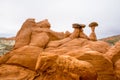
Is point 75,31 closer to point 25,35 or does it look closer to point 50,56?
point 25,35

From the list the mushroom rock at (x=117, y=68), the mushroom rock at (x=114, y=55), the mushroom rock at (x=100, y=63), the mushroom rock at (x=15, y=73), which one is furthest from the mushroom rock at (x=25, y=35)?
the mushroom rock at (x=117, y=68)

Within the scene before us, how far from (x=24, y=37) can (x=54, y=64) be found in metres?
17.0

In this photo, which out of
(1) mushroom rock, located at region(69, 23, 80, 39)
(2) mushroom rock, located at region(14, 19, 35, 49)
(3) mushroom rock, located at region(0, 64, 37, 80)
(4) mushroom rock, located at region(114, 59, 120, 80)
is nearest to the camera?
(4) mushroom rock, located at region(114, 59, 120, 80)

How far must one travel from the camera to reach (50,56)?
2000cm

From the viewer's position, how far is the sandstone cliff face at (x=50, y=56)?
62.4 ft

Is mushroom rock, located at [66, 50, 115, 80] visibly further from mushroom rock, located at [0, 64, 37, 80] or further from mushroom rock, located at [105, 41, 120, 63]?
mushroom rock, located at [0, 64, 37, 80]

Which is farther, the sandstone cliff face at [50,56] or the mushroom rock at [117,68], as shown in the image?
the mushroom rock at [117,68]

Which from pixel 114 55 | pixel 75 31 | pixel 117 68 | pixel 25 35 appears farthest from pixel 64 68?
pixel 25 35

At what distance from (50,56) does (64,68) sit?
3.11 meters

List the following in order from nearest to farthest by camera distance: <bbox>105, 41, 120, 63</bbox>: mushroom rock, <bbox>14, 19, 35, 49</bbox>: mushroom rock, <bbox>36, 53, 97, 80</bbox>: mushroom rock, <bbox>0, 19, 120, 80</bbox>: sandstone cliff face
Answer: <bbox>36, 53, 97, 80</bbox>: mushroom rock → <bbox>0, 19, 120, 80</bbox>: sandstone cliff face → <bbox>105, 41, 120, 63</bbox>: mushroom rock → <bbox>14, 19, 35, 49</bbox>: mushroom rock

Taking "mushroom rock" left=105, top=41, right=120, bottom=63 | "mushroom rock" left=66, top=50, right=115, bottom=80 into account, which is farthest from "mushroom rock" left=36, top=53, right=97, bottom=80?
"mushroom rock" left=105, top=41, right=120, bottom=63

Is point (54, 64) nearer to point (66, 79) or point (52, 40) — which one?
point (66, 79)

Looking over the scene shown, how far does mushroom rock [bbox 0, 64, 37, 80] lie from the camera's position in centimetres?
2756

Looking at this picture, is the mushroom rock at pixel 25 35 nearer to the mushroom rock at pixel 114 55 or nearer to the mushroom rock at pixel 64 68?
the mushroom rock at pixel 114 55
